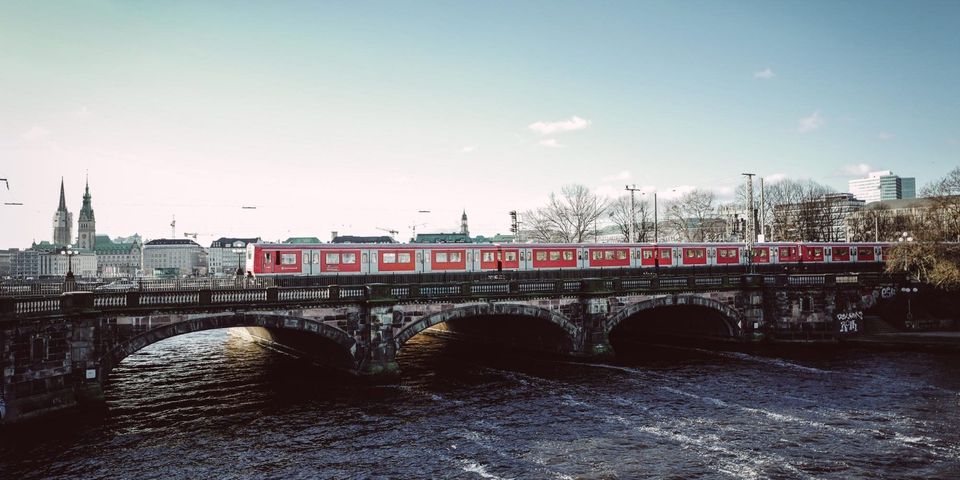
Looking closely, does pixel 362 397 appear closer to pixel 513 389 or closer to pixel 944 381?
pixel 513 389

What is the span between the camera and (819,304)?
44.3m

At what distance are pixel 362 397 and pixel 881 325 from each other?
38.3 m

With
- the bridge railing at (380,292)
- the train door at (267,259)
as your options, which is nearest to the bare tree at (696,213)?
the bridge railing at (380,292)

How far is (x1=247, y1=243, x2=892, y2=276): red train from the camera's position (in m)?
44.1

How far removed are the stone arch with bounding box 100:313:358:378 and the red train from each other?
12.7m

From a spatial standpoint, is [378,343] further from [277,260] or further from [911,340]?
[911,340]

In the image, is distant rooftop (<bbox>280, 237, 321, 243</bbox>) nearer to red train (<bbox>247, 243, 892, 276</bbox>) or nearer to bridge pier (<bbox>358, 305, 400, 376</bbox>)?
red train (<bbox>247, 243, 892, 276</bbox>)

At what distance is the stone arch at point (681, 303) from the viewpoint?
131ft

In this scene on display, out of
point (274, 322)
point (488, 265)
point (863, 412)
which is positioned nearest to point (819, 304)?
point (863, 412)

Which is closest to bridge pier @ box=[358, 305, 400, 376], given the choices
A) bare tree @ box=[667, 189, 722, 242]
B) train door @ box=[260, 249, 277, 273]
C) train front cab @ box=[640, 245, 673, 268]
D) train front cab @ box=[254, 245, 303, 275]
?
train front cab @ box=[254, 245, 303, 275]

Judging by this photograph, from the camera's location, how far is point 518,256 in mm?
51031

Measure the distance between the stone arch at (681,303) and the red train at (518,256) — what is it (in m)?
11.4

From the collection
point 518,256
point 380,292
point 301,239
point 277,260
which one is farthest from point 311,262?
point 301,239

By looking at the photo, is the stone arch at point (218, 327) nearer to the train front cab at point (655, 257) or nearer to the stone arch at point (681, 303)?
the stone arch at point (681, 303)
